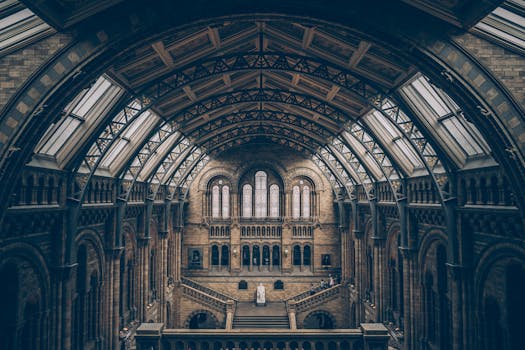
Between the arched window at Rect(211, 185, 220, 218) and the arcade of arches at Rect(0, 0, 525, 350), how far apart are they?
1115cm

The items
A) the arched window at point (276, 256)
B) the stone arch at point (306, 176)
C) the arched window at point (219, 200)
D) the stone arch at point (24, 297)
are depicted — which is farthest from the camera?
the arched window at point (276, 256)

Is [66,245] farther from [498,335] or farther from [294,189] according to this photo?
[294,189]

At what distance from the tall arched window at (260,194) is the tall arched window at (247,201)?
0.64 metres

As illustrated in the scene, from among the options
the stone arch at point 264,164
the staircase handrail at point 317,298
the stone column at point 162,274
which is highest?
the stone arch at point 264,164

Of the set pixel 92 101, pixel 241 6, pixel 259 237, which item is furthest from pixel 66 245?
pixel 259 237

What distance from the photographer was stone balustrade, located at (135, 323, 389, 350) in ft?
37.1

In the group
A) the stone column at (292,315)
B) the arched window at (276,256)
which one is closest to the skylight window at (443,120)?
the stone column at (292,315)

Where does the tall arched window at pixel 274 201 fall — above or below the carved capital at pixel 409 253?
above

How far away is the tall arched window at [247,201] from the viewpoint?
43.9 metres

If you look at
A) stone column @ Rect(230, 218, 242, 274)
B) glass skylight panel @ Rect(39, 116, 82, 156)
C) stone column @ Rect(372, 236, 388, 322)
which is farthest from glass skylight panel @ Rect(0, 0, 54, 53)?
stone column @ Rect(230, 218, 242, 274)

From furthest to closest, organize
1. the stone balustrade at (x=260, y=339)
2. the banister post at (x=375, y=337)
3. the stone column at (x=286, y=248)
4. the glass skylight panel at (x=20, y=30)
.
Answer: the stone column at (x=286, y=248)
the stone balustrade at (x=260, y=339)
the banister post at (x=375, y=337)
the glass skylight panel at (x=20, y=30)

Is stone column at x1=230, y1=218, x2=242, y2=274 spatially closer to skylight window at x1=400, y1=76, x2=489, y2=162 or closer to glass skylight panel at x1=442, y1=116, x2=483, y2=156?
skylight window at x1=400, y1=76, x2=489, y2=162

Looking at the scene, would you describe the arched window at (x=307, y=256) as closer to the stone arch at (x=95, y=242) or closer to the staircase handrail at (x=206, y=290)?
the staircase handrail at (x=206, y=290)

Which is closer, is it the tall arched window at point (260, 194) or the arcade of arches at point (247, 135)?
the arcade of arches at point (247, 135)
